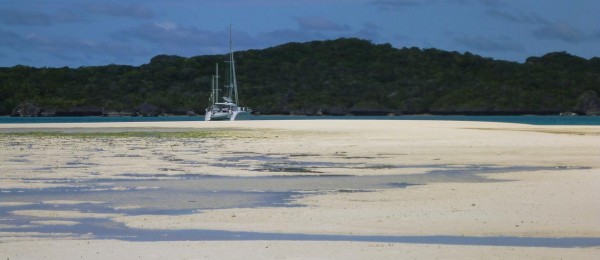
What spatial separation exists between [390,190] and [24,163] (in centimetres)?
1377

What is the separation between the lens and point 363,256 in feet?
41.3

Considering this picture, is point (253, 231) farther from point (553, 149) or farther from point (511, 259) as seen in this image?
point (553, 149)

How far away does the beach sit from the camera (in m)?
13.3

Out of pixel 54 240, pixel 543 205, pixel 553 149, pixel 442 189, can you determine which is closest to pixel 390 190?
pixel 442 189

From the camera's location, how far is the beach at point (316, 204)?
1327 cm

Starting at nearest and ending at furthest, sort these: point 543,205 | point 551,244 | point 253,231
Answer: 1. point 551,244
2. point 253,231
3. point 543,205

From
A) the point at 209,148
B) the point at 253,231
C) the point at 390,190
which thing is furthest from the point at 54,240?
the point at 209,148

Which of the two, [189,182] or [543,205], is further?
[189,182]

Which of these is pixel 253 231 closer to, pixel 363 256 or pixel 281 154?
pixel 363 256

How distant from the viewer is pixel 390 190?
69.7ft

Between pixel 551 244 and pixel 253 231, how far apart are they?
4.39 metres

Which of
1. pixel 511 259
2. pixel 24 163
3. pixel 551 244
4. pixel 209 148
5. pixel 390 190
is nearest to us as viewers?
pixel 511 259

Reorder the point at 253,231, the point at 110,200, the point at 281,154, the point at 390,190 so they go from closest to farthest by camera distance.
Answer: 1. the point at 253,231
2. the point at 110,200
3. the point at 390,190
4. the point at 281,154

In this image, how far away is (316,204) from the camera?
60.8 feet
